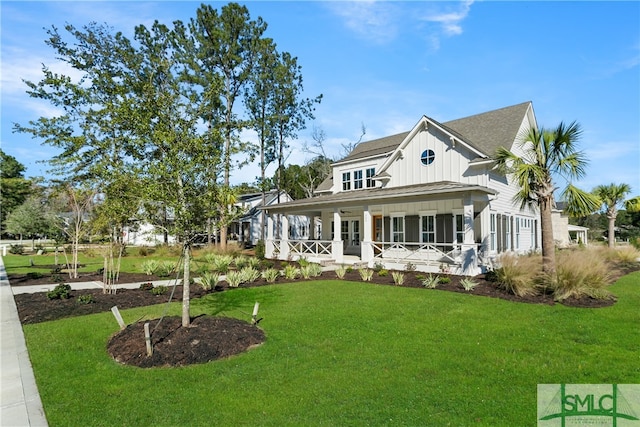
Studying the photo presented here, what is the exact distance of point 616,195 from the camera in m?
24.6

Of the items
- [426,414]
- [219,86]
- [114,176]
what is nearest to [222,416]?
[426,414]

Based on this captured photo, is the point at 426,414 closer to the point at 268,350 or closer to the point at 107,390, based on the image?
the point at 268,350

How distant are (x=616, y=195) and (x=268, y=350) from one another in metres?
28.8

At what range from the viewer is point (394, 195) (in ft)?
52.5

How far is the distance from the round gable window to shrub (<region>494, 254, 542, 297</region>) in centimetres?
790

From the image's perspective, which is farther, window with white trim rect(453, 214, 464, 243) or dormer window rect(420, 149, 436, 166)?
dormer window rect(420, 149, 436, 166)

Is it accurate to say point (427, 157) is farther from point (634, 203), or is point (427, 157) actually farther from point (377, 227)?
point (634, 203)

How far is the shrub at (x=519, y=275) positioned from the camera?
420 inches

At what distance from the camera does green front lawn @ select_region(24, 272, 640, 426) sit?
4.08 meters

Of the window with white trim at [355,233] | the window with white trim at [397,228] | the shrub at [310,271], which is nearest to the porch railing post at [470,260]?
the window with white trim at [397,228]

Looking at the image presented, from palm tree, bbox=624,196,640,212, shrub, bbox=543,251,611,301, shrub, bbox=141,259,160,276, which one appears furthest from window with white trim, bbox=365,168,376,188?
palm tree, bbox=624,196,640,212

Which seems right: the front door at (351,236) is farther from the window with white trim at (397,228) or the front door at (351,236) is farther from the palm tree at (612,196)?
the palm tree at (612,196)

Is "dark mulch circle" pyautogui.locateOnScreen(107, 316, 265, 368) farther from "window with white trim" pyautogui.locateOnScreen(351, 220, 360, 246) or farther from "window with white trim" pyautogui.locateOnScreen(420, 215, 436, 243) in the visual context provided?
"window with white trim" pyautogui.locateOnScreen(351, 220, 360, 246)

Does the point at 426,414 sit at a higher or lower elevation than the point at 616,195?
lower
